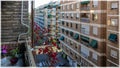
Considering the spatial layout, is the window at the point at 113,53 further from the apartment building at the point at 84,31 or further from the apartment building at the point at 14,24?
the apartment building at the point at 14,24

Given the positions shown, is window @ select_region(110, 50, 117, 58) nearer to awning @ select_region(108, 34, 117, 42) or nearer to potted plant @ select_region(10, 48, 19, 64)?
awning @ select_region(108, 34, 117, 42)

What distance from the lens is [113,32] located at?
5.15m

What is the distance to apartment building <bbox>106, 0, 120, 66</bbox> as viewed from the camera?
16.3 ft

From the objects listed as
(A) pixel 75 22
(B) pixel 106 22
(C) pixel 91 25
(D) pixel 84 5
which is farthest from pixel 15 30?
(A) pixel 75 22

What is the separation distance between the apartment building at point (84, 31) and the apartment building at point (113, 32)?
0.97 feet

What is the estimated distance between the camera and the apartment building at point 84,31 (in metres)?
5.73

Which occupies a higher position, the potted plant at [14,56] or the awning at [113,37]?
the potted plant at [14,56]

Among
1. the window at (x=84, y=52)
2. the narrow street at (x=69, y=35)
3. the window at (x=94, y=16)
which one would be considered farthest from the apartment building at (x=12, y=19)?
the window at (x=84, y=52)

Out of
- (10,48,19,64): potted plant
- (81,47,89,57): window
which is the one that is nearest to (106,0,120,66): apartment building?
(81,47,89,57): window

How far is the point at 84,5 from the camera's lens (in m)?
7.35

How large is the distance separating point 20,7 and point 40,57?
23.5 ft

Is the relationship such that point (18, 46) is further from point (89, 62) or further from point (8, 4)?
point (89, 62)

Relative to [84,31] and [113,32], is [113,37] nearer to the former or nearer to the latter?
[113,32]

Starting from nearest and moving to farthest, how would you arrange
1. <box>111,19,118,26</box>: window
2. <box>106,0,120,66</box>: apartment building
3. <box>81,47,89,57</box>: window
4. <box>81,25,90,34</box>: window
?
<box>106,0,120,66</box>: apartment building
<box>111,19,118,26</box>: window
<box>81,25,90,34</box>: window
<box>81,47,89,57</box>: window
